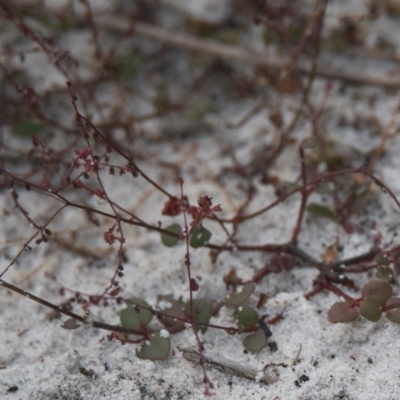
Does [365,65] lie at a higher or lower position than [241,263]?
higher

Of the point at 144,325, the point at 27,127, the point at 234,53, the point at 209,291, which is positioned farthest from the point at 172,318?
the point at 234,53

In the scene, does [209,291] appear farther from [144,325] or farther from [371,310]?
[371,310]

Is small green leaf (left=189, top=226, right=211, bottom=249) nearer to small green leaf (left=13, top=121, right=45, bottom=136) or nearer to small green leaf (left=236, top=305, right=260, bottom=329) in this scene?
small green leaf (left=236, top=305, right=260, bottom=329)

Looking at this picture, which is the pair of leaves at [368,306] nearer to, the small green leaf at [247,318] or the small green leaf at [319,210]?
the small green leaf at [247,318]

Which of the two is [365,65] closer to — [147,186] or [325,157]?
[325,157]

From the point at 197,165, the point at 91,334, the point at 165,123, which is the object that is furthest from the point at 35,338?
the point at 165,123

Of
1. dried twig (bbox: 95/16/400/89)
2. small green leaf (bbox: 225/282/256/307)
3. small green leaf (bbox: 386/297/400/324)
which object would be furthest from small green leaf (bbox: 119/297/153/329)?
dried twig (bbox: 95/16/400/89)
